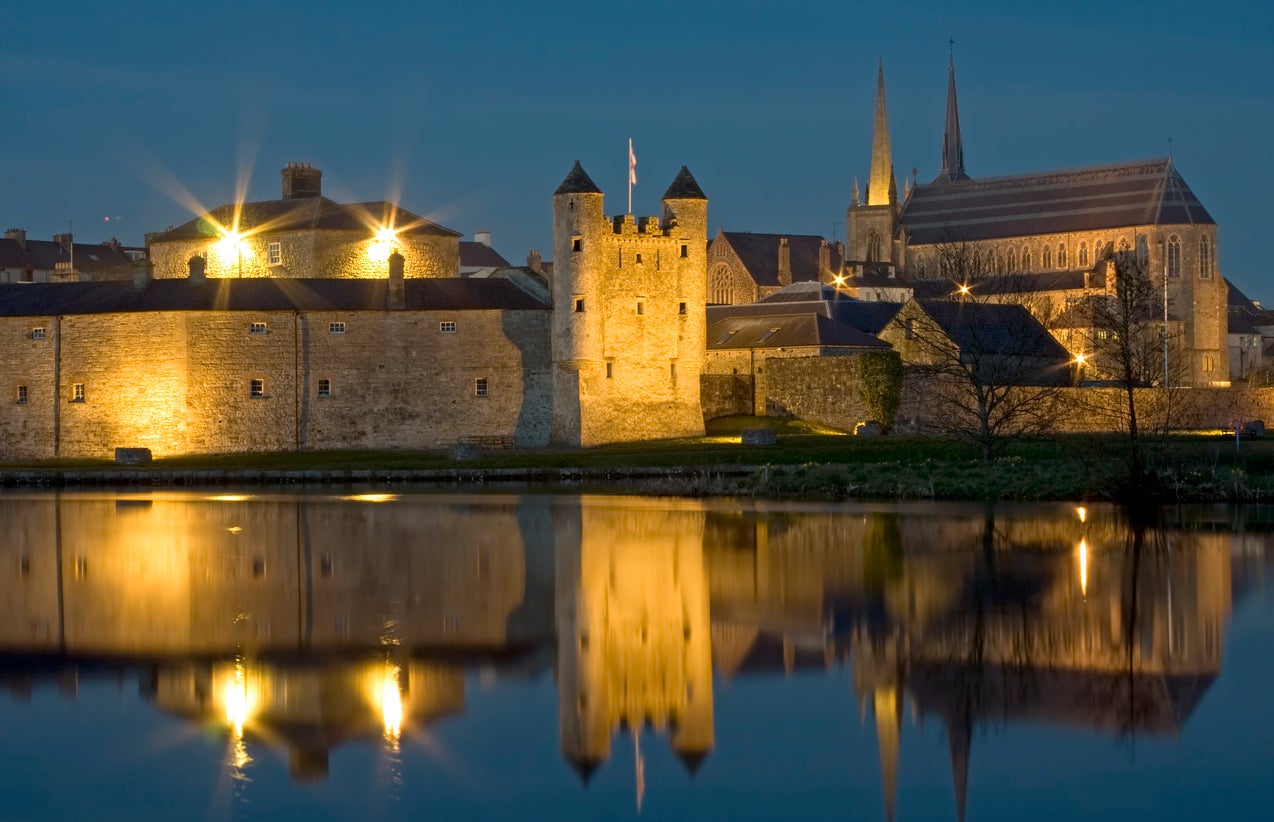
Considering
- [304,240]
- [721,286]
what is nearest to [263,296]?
[304,240]

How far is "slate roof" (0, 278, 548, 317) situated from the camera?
6084 centimetres

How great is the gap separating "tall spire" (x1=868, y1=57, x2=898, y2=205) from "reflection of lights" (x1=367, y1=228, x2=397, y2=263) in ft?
223

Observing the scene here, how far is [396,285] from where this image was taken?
6125 centimetres

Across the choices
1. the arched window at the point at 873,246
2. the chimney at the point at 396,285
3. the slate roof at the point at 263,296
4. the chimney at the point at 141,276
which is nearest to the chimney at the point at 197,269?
the slate roof at the point at 263,296

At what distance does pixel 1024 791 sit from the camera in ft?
49.7

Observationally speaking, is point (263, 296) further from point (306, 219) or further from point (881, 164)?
point (881, 164)

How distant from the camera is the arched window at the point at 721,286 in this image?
11762 centimetres

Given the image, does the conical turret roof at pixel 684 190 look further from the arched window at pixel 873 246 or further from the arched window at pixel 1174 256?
the arched window at pixel 873 246

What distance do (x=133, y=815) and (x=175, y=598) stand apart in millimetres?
11394

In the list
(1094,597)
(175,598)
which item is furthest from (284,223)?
(1094,597)

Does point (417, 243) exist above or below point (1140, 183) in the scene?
below

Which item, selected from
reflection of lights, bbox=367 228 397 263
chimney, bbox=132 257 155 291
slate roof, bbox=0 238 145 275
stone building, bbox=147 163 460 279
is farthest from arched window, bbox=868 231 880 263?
chimney, bbox=132 257 155 291

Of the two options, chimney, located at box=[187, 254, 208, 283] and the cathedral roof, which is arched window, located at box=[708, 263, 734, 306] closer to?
the cathedral roof

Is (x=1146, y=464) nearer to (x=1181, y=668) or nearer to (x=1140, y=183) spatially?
(x=1181, y=668)
